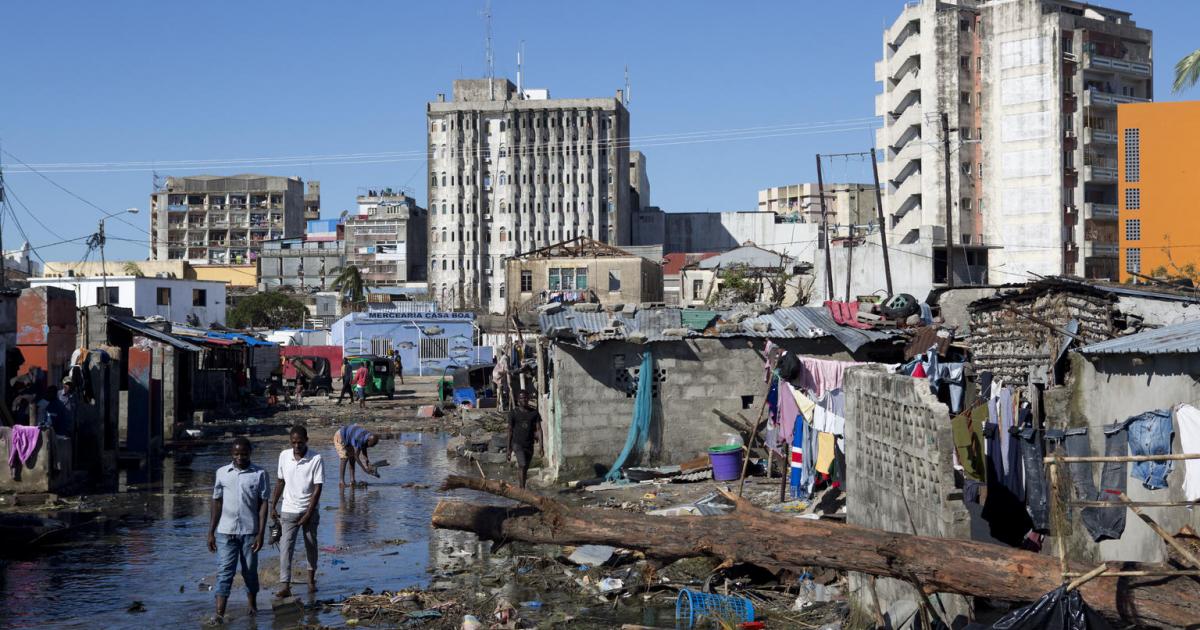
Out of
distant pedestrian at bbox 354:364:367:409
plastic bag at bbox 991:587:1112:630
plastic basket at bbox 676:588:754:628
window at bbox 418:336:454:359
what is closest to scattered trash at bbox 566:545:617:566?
plastic basket at bbox 676:588:754:628

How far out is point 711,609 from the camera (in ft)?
34.6

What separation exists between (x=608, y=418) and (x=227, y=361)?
28.3m

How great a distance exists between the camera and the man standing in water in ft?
34.6

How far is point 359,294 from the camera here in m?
89.7

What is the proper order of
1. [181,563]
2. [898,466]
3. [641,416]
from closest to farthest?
[898,466], [181,563], [641,416]

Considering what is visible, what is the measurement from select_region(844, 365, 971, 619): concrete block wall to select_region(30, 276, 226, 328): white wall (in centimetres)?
5729

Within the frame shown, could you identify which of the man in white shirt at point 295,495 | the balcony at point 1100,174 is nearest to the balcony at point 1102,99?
the balcony at point 1100,174

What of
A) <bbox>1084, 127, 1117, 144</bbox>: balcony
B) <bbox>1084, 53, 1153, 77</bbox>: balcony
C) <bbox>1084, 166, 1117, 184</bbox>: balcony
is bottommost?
<bbox>1084, 166, 1117, 184</bbox>: balcony

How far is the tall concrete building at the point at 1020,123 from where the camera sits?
6975 cm

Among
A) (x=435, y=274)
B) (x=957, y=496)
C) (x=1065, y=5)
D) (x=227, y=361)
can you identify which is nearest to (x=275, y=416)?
(x=227, y=361)

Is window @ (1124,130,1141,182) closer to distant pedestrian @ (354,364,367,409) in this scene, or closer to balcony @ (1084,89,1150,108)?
balcony @ (1084,89,1150,108)

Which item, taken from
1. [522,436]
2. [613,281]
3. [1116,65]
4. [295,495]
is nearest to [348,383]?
[613,281]

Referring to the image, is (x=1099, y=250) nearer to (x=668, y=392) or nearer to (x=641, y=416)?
(x=668, y=392)

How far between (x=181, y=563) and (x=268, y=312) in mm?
80315
